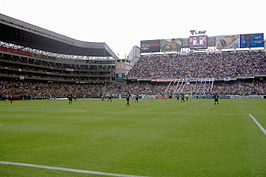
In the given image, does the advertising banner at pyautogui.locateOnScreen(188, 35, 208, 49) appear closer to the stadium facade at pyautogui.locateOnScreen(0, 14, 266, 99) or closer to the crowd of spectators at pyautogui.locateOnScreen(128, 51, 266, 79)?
the stadium facade at pyautogui.locateOnScreen(0, 14, 266, 99)

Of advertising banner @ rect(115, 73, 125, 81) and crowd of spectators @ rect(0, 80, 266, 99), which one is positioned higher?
advertising banner @ rect(115, 73, 125, 81)

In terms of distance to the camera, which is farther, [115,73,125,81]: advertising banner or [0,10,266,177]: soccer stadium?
[115,73,125,81]: advertising banner

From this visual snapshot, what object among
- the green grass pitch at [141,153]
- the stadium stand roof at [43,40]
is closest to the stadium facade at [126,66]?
the stadium stand roof at [43,40]

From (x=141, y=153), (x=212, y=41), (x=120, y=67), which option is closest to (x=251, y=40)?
(x=212, y=41)

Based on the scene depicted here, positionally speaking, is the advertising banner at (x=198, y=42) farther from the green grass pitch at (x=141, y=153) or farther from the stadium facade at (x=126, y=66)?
the green grass pitch at (x=141, y=153)

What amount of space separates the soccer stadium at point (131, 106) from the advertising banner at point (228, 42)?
357 millimetres

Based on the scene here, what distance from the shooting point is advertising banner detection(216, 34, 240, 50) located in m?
90.6

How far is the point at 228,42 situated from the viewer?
A: 92000 millimetres

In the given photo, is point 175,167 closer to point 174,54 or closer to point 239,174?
point 239,174

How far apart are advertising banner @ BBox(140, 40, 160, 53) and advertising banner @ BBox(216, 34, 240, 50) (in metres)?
24.7

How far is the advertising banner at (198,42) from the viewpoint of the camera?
94.6 meters

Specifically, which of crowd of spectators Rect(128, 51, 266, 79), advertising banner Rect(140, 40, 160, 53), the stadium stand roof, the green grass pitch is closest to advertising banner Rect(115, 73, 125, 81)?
crowd of spectators Rect(128, 51, 266, 79)

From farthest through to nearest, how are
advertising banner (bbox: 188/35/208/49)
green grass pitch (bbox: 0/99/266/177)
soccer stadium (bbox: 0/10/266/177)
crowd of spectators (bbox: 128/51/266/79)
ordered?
advertising banner (bbox: 188/35/208/49) < crowd of spectators (bbox: 128/51/266/79) < soccer stadium (bbox: 0/10/266/177) < green grass pitch (bbox: 0/99/266/177)

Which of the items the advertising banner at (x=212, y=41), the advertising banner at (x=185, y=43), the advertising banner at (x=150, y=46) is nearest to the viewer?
the advertising banner at (x=212, y=41)
